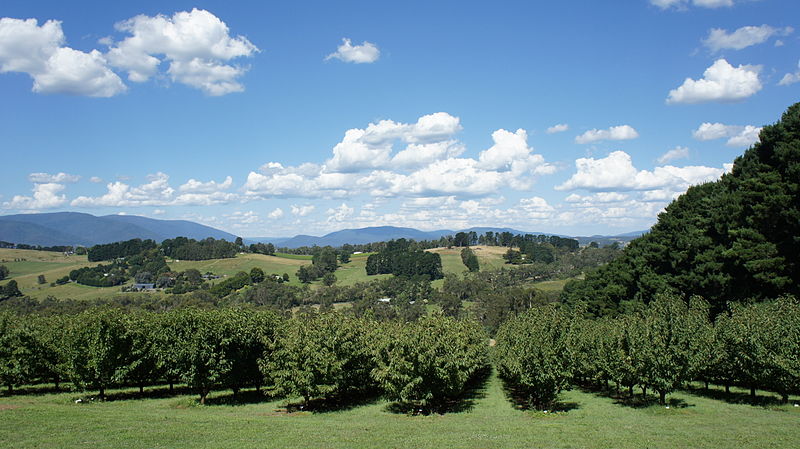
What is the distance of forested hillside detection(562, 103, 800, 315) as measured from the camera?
44.6m

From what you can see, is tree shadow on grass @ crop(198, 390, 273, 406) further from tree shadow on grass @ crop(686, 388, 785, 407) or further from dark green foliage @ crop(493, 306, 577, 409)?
tree shadow on grass @ crop(686, 388, 785, 407)

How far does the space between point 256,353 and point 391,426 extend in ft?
58.7

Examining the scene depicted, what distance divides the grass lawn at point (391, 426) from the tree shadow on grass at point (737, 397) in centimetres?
109

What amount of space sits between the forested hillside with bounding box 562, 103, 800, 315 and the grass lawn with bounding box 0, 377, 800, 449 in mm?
17919

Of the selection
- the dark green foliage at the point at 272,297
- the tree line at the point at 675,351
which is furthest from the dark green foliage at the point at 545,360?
the dark green foliage at the point at 272,297

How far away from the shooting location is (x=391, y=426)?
29141 mm

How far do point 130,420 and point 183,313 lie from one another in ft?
34.5

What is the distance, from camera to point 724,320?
119ft

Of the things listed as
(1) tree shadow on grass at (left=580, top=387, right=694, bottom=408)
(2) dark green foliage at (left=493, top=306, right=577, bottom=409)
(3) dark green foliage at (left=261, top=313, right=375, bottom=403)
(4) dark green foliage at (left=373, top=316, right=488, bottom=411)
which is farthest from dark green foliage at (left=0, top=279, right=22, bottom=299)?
(1) tree shadow on grass at (left=580, top=387, right=694, bottom=408)

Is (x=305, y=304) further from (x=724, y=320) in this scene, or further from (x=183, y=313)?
(x=724, y=320)

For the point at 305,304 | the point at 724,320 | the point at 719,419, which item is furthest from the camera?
the point at 305,304

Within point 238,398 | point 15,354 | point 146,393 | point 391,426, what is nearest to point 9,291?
point 15,354

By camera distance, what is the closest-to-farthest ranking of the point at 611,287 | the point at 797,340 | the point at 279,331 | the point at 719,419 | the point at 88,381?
1. the point at 719,419
2. the point at 797,340
3. the point at 88,381
4. the point at 279,331
5. the point at 611,287

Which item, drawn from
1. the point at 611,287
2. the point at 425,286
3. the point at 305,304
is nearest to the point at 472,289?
the point at 425,286
